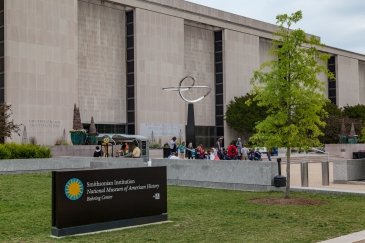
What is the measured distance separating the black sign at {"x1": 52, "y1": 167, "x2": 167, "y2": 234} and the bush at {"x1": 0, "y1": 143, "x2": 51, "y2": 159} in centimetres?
1777

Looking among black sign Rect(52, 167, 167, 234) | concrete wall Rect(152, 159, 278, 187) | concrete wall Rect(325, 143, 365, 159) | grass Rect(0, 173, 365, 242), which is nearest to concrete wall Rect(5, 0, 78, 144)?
concrete wall Rect(325, 143, 365, 159)

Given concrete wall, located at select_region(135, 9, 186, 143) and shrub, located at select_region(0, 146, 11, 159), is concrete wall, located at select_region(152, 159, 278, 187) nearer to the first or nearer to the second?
shrub, located at select_region(0, 146, 11, 159)

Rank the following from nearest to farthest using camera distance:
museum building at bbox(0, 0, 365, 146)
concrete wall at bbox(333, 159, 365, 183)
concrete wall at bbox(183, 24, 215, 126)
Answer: concrete wall at bbox(333, 159, 365, 183) < museum building at bbox(0, 0, 365, 146) < concrete wall at bbox(183, 24, 215, 126)

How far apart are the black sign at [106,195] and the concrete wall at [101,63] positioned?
1770 inches

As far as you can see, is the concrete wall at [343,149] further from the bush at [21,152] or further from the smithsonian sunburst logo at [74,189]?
the smithsonian sunburst logo at [74,189]

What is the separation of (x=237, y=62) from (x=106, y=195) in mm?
62086

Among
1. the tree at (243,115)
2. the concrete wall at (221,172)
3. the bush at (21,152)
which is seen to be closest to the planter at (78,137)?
the bush at (21,152)

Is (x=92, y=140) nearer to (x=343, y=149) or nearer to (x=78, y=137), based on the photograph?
(x=78, y=137)

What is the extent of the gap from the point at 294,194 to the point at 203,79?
5246cm

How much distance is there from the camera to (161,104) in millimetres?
61344

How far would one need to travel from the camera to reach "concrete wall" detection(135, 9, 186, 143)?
58.9 meters

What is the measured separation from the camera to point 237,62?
70688 millimetres

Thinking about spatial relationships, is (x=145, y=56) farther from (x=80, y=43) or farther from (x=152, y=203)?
(x=152, y=203)

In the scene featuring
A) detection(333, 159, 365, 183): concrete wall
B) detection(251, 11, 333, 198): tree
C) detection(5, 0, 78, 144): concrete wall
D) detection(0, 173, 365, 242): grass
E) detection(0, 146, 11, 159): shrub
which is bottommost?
detection(0, 173, 365, 242): grass
